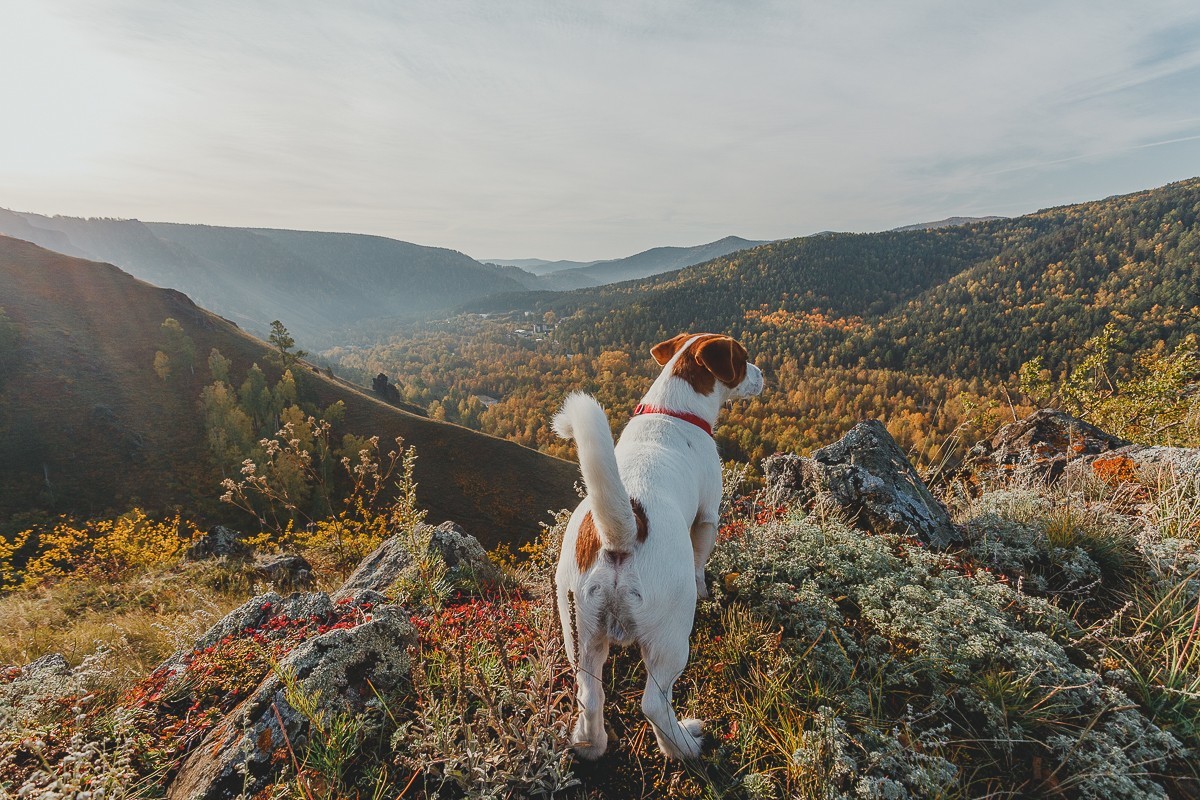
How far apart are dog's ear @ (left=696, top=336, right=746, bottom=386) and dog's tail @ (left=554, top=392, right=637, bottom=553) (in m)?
2.08

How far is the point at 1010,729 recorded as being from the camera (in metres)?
2.62

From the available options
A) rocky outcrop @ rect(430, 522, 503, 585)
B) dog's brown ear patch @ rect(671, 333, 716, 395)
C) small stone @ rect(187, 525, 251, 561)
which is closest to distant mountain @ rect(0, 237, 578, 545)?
small stone @ rect(187, 525, 251, 561)

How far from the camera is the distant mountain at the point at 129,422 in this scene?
1831 inches

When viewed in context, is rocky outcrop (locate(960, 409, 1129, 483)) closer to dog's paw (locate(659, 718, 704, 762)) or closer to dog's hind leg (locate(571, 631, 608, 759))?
dog's paw (locate(659, 718, 704, 762))

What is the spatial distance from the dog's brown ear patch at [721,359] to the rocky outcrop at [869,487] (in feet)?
7.58

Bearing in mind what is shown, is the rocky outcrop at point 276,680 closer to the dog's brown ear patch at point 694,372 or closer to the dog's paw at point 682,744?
the dog's paw at point 682,744

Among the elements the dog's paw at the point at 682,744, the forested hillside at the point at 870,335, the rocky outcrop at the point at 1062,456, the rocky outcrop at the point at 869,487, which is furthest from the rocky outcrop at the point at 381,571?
the forested hillside at the point at 870,335

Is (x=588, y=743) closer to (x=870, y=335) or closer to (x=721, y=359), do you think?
(x=721, y=359)

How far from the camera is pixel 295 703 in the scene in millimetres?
2537

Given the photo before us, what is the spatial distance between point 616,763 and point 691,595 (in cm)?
126

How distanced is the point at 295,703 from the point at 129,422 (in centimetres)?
7174

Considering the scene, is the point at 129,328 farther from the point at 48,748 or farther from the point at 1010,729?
the point at 1010,729

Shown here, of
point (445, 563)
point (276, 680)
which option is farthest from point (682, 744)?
point (445, 563)

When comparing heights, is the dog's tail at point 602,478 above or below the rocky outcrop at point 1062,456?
above
